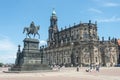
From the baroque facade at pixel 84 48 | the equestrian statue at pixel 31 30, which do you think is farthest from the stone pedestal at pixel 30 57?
the baroque facade at pixel 84 48

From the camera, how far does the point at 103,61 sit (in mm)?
100438

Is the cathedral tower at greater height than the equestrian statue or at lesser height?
greater

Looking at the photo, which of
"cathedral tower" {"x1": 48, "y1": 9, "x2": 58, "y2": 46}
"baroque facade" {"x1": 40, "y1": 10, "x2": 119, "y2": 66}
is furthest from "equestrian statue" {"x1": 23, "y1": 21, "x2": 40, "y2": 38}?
"cathedral tower" {"x1": 48, "y1": 9, "x2": 58, "y2": 46}

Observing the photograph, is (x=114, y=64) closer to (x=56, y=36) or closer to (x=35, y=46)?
(x=56, y=36)

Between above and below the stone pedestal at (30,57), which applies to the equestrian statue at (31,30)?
above

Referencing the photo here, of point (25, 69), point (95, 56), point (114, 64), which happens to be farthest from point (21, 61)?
point (114, 64)

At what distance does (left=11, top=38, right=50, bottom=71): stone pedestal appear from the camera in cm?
3981

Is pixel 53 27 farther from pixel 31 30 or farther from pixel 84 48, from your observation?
pixel 31 30

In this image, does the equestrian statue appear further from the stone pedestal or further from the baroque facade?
the baroque facade

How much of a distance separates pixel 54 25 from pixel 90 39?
Answer: 27.7 m

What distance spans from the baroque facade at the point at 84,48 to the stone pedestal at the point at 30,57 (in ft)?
175

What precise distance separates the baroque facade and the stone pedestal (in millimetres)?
53312

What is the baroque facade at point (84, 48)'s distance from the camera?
315ft

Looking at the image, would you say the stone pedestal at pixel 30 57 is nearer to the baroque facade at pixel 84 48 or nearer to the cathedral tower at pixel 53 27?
the baroque facade at pixel 84 48
